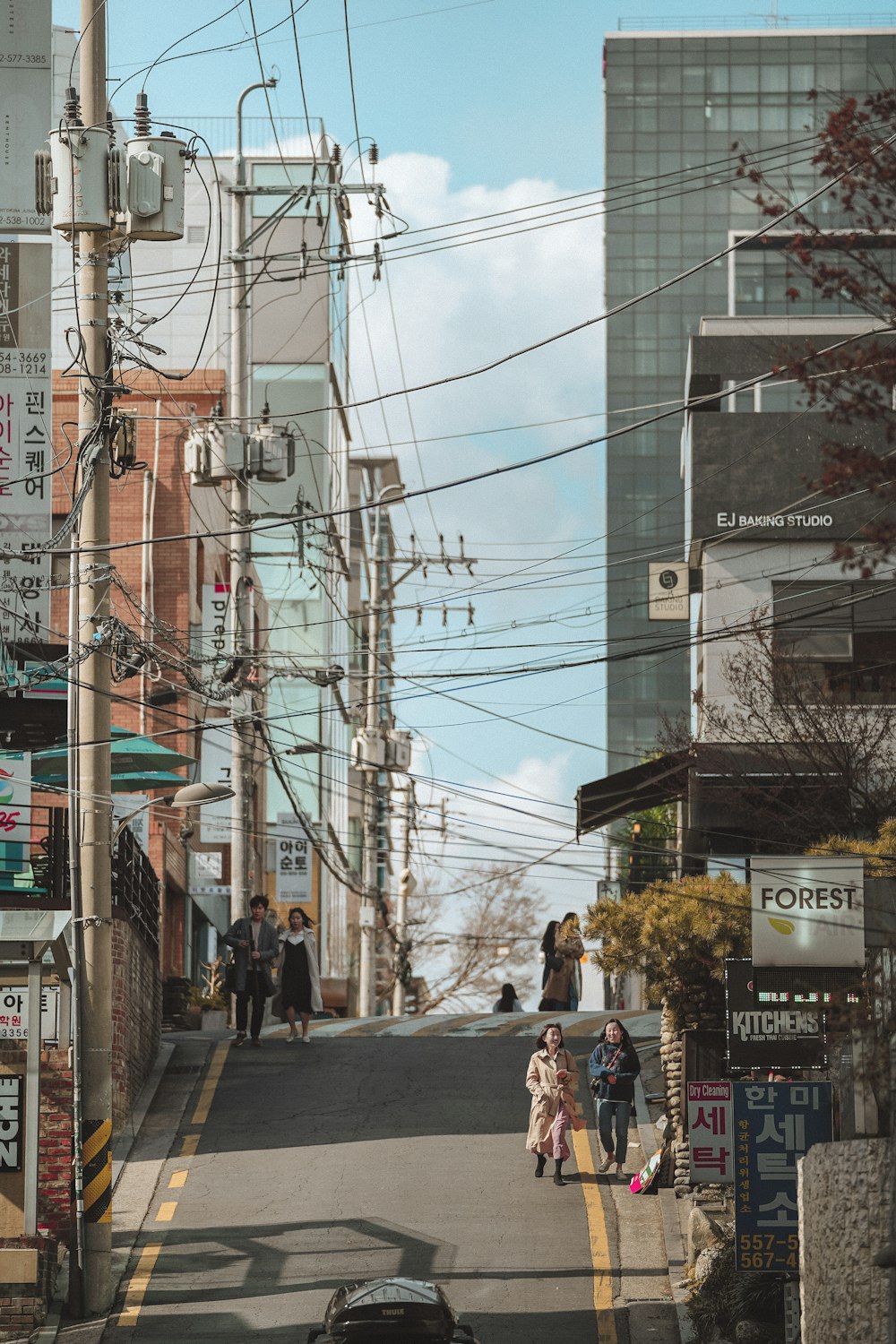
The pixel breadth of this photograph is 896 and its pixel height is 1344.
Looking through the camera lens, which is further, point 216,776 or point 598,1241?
point 216,776

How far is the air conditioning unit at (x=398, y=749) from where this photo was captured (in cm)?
4816

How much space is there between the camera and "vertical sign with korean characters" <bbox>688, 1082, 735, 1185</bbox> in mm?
16141

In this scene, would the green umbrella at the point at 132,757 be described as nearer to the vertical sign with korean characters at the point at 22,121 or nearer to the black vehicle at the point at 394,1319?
the vertical sign with korean characters at the point at 22,121

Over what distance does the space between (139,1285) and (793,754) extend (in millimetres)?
13874

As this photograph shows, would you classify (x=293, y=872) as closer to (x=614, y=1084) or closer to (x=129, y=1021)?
(x=129, y=1021)

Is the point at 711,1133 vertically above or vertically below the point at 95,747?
below

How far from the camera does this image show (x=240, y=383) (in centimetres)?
3291

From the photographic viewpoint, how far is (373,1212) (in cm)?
1845

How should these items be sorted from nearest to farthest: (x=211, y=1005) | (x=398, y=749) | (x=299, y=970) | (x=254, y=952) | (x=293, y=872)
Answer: (x=254, y=952) → (x=299, y=970) → (x=211, y=1005) → (x=293, y=872) → (x=398, y=749)

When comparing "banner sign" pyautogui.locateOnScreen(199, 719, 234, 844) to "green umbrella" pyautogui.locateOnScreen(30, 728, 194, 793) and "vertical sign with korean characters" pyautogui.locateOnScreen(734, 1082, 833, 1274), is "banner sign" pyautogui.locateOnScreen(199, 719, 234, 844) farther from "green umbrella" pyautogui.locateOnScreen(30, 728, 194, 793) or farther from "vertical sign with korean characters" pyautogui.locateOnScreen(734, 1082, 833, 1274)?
"vertical sign with korean characters" pyautogui.locateOnScreen(734, 1082, 833, 1274)

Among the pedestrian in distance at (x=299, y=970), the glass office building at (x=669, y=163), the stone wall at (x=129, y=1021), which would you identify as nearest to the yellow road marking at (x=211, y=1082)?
the stone wall at (x=129, y=1021)

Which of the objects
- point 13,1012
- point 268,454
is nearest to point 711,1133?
point 13,1012

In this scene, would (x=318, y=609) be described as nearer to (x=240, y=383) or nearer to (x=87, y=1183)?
(x=240, y=383)

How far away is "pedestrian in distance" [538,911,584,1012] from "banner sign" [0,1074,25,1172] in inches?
463
